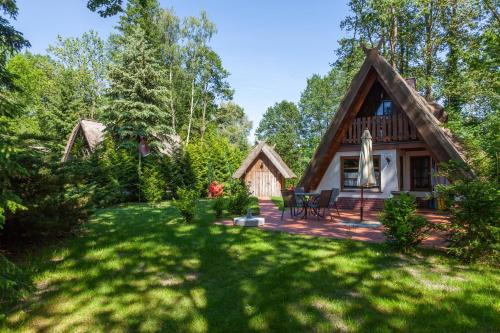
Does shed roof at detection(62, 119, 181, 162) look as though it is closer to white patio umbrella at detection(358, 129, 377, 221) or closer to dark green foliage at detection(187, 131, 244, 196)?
dark green foliage at detection(187, 131, 244, 196)

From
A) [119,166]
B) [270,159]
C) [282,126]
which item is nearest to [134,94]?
[119,166]

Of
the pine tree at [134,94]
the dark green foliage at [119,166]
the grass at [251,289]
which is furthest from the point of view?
the pine tree at [134,94]

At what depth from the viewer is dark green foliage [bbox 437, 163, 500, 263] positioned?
16.5 ft

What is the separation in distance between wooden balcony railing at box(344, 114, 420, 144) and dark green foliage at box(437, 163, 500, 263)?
703 cm

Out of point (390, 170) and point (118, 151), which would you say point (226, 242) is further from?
point (118, 151)

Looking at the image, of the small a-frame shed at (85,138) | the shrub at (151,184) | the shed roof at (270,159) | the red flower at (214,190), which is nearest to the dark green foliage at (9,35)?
the shrub at (151,184)

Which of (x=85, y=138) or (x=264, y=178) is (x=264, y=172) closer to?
(x=264, y=178)

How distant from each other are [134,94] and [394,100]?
13.6 metres

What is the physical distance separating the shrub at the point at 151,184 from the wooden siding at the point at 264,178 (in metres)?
6.96

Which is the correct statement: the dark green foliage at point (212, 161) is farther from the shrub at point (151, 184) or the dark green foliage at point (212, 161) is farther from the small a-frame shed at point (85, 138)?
the small a-frame shed at point (85, 138)

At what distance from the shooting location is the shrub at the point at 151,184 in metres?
16.3

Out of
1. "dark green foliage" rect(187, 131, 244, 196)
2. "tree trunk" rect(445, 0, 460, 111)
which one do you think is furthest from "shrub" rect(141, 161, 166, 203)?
"tree trunk" rect(445, 0, 460, 111)

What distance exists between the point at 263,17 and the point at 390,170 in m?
8.41

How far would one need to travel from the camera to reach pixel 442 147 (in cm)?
1028
